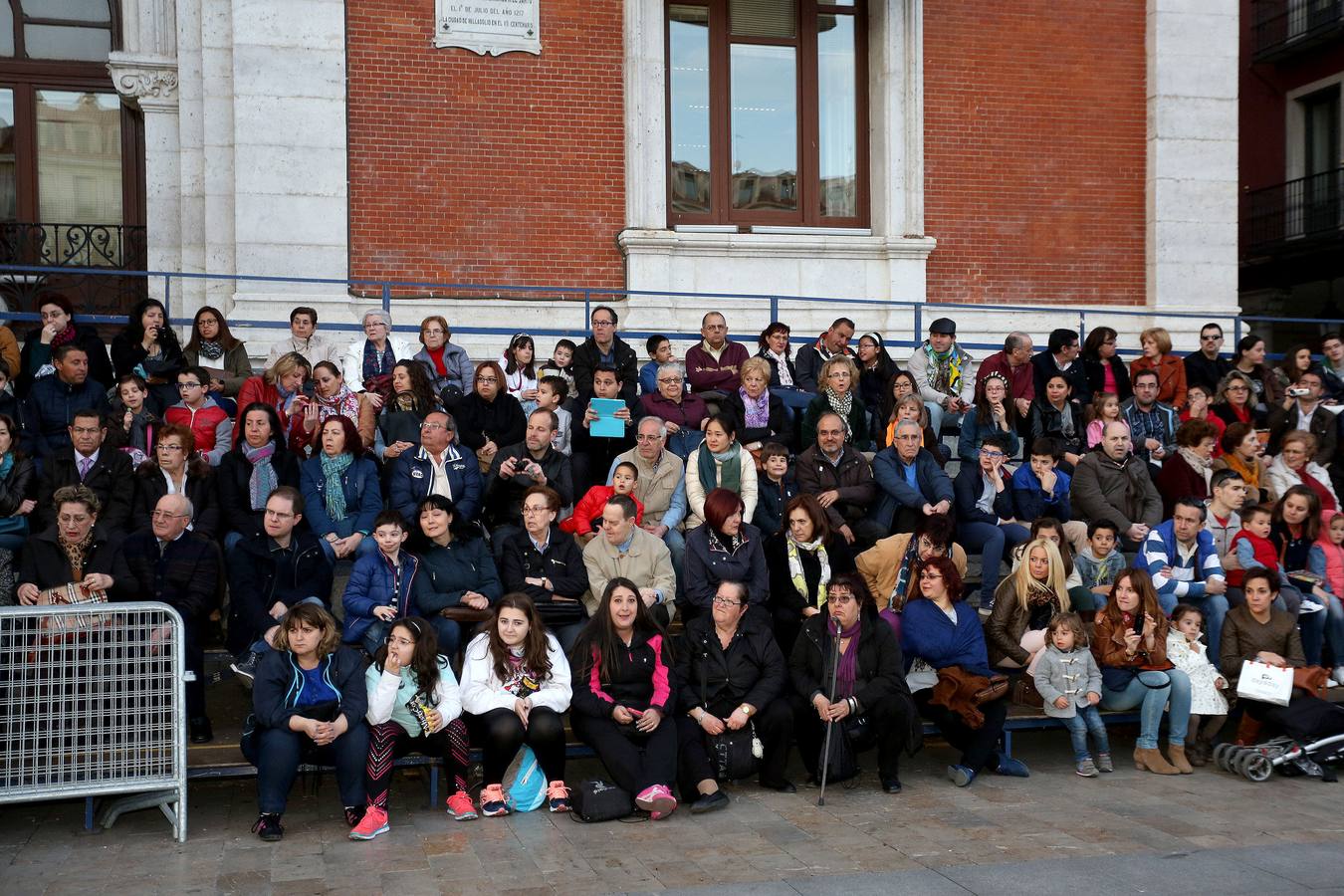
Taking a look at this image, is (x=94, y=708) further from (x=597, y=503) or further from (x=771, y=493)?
(x=771, y=493)

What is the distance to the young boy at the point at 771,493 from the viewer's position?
10320mm

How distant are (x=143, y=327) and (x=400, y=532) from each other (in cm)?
419

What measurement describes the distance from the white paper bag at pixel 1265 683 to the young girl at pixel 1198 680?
0.17m

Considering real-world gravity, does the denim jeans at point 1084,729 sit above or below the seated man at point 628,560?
below

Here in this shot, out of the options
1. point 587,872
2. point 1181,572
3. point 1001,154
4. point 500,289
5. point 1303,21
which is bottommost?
point 587,872

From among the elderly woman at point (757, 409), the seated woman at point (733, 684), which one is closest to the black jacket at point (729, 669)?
the seated woman at point (733, 684)

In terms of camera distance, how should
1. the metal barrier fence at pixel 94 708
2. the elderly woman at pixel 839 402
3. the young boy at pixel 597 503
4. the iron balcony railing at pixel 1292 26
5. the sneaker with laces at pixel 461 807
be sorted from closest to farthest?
the metal barrier fence at pixel 94 708, the sneaker with laces at pixel 461 807, the young boy at pixel 597 503, the elderly woman at pixel 839 402, the iron balcony railing at pixel 1292 26

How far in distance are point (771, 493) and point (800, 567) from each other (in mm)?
1285

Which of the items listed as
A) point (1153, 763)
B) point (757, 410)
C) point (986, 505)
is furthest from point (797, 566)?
point (757, 410)

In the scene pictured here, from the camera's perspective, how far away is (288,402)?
10.9 m

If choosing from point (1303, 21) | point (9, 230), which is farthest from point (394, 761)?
point (1303, 21)

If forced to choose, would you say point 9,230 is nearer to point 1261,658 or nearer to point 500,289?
point 500,289

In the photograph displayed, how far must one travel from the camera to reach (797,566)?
30.3 feet

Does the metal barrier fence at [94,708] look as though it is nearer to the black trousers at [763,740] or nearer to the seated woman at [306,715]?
the seated woman at [306,715]
